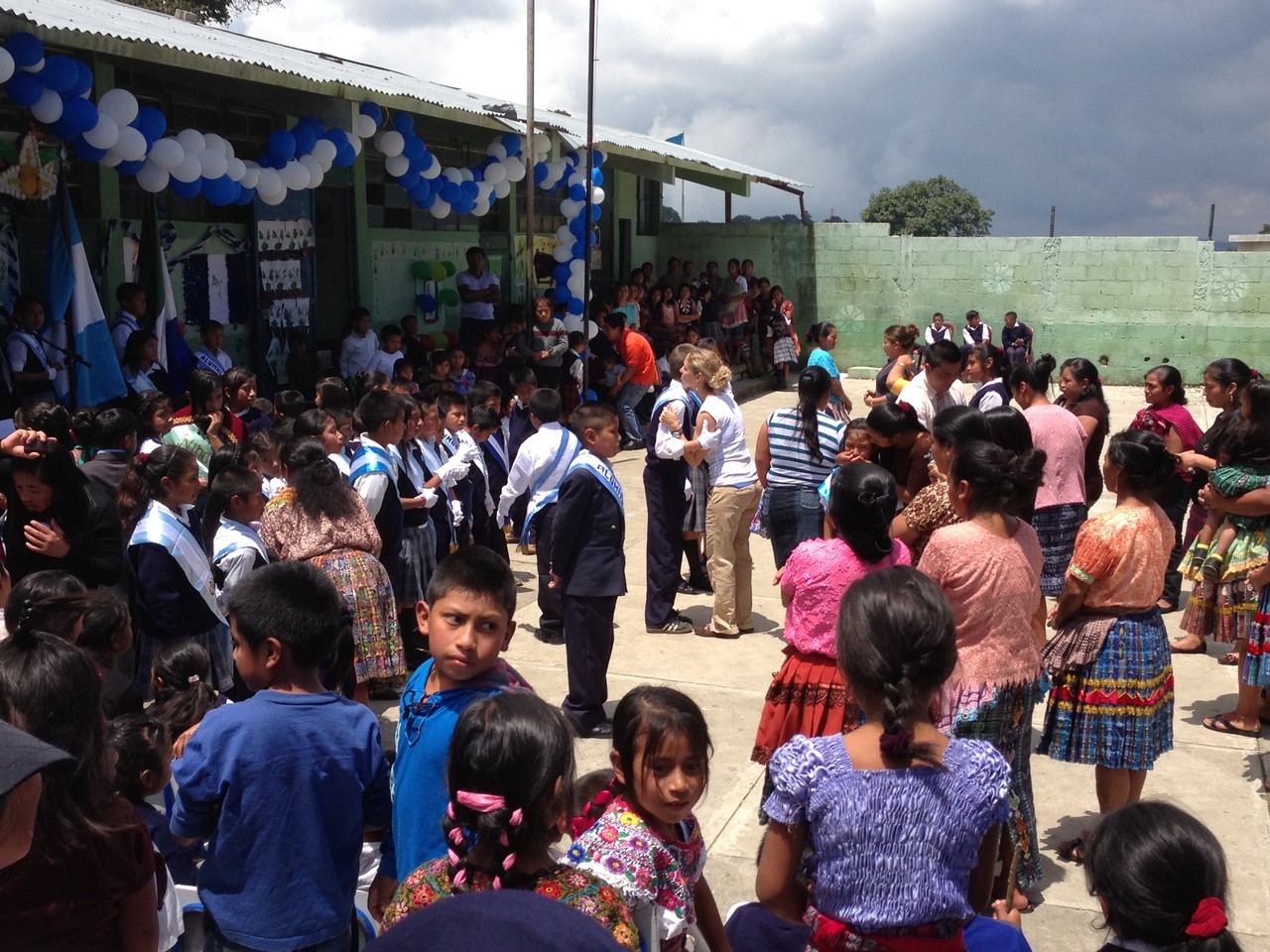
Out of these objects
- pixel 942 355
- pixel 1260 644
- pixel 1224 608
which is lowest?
pixel 1260 644

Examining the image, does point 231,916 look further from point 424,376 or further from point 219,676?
point 424,376

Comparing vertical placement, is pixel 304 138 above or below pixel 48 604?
above

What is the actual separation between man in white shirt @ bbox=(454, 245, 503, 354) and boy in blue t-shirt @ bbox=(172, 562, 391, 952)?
10479 mm

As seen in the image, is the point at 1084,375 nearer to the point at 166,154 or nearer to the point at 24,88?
the point at 166,154

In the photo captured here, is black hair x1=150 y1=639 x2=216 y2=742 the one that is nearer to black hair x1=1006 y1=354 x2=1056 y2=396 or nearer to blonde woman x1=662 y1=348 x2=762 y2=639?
blonde woman x1=662 y1=348 x2=762 y2=639

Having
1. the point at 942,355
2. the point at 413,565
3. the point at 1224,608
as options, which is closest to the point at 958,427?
the point at 1224,608

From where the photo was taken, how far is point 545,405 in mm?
6203

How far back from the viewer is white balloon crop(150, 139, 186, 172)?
7844mm

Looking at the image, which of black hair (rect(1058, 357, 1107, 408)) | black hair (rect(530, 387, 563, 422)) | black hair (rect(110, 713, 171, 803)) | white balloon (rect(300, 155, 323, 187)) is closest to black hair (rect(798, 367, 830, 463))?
black hair (rect(530, 387, 563, 422))

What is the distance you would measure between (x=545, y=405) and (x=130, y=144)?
3538mm

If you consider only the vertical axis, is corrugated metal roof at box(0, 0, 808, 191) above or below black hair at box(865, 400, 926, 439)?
above

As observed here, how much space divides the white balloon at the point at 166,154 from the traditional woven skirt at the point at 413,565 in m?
3.54

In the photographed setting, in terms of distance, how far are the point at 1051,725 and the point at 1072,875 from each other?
56cm

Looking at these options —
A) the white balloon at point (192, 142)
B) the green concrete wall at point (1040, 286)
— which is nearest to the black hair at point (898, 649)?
the white balloon at point (192, 142)
